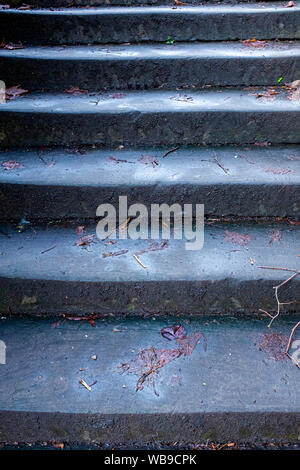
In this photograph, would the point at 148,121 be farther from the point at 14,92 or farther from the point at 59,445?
the point at 59,445

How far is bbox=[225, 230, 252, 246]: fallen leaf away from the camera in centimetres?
165

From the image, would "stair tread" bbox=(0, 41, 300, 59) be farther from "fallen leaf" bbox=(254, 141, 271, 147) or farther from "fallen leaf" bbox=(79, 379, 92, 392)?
"fallen leaf" bbox=(79, 379, 92, 392)

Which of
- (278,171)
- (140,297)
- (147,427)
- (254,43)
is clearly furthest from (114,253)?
(254,43)

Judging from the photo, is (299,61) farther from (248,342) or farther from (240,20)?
(248,342)

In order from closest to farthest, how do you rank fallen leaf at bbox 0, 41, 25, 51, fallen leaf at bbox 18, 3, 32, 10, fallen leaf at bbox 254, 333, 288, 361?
fallen leaf at bbox 254, 333, 288, 361, fallen leaf at bbox 0, 41, 25, 51, fallen leaf at bbox 18, 3, 32, 10

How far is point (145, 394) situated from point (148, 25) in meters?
2.32

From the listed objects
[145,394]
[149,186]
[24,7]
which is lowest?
[145,394]

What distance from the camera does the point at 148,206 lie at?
176 cm

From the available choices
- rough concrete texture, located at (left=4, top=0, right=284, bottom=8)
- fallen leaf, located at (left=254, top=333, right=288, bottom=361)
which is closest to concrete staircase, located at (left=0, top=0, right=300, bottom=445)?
fallen leaf, located at (left=254, top=333, right=288, bottom=361)

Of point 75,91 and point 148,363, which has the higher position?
point 75,91

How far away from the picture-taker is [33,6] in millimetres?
2594

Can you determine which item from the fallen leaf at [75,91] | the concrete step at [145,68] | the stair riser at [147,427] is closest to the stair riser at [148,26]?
the concrete step at [145,68]

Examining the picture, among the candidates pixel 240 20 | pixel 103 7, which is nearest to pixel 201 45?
pixel 240 20

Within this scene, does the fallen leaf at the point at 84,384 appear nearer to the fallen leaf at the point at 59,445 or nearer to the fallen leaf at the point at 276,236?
the fallen leaf at the point at 59,445
